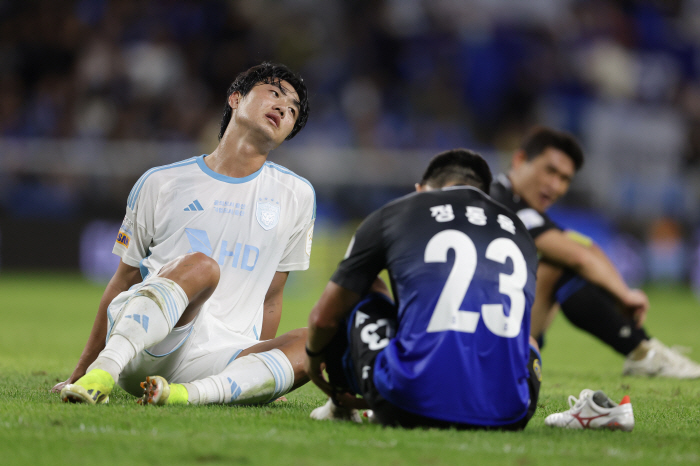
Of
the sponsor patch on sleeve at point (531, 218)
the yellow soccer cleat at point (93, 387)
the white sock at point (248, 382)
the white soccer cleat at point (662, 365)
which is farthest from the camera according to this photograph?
the sponsor patch on sleeve at point (531, 218)

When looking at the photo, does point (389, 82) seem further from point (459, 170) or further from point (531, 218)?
point (459, 170)

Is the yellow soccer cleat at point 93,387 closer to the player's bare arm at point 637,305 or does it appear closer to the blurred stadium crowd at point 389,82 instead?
the player's bare arm at point 637,305

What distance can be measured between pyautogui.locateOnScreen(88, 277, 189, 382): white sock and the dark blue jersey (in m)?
0.75

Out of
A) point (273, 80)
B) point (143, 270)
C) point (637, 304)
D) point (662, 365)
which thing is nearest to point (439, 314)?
point (143, 270)

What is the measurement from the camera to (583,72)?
17.4 m

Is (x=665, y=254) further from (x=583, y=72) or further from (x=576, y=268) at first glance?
(x=576, y=268)

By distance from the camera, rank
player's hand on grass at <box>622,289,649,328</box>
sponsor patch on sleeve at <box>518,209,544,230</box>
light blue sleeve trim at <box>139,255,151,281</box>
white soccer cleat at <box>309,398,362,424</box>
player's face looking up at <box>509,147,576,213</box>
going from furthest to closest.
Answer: player's face looking up at <box>509,147,576,213</box>, sponsor patch on sleeve at <box>518,209,544,230</box>, player's hand on grass at <box>622,289,649,328</box>, light blue sleeve trim at <box>139,255,151,281</box>, white soccer cleat at <box>309,398,362,424</box>

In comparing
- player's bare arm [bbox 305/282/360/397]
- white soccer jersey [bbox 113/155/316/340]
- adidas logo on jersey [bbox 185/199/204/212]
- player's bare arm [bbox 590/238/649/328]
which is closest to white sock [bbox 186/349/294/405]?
white soccer jersey [bbox 113/155/316/340]

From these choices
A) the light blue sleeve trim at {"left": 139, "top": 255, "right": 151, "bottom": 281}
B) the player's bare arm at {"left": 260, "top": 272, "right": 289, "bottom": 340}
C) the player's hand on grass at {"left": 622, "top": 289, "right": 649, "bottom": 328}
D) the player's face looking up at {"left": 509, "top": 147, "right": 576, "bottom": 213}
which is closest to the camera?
the light blue sleeve trim at {"left": 139, "top": 255, "right": 151, "bottom": 281}

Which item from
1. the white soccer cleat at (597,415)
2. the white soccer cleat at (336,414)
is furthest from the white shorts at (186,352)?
the white soccer cleat at (597,415)

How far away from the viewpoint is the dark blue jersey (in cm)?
296

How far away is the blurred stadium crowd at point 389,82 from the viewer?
47.9ft

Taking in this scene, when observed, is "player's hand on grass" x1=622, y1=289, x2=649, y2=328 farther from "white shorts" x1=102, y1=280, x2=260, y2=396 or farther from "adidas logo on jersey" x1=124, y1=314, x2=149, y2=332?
"adidas logo on jersey" x1=124, y1=314, x2=149, y2=332

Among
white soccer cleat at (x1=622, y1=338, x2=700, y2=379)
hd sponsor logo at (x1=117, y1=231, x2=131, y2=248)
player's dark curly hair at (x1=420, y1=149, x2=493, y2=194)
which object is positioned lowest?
white soccer cleat at (x1=622, y1=338, x2=700, y2=379)
